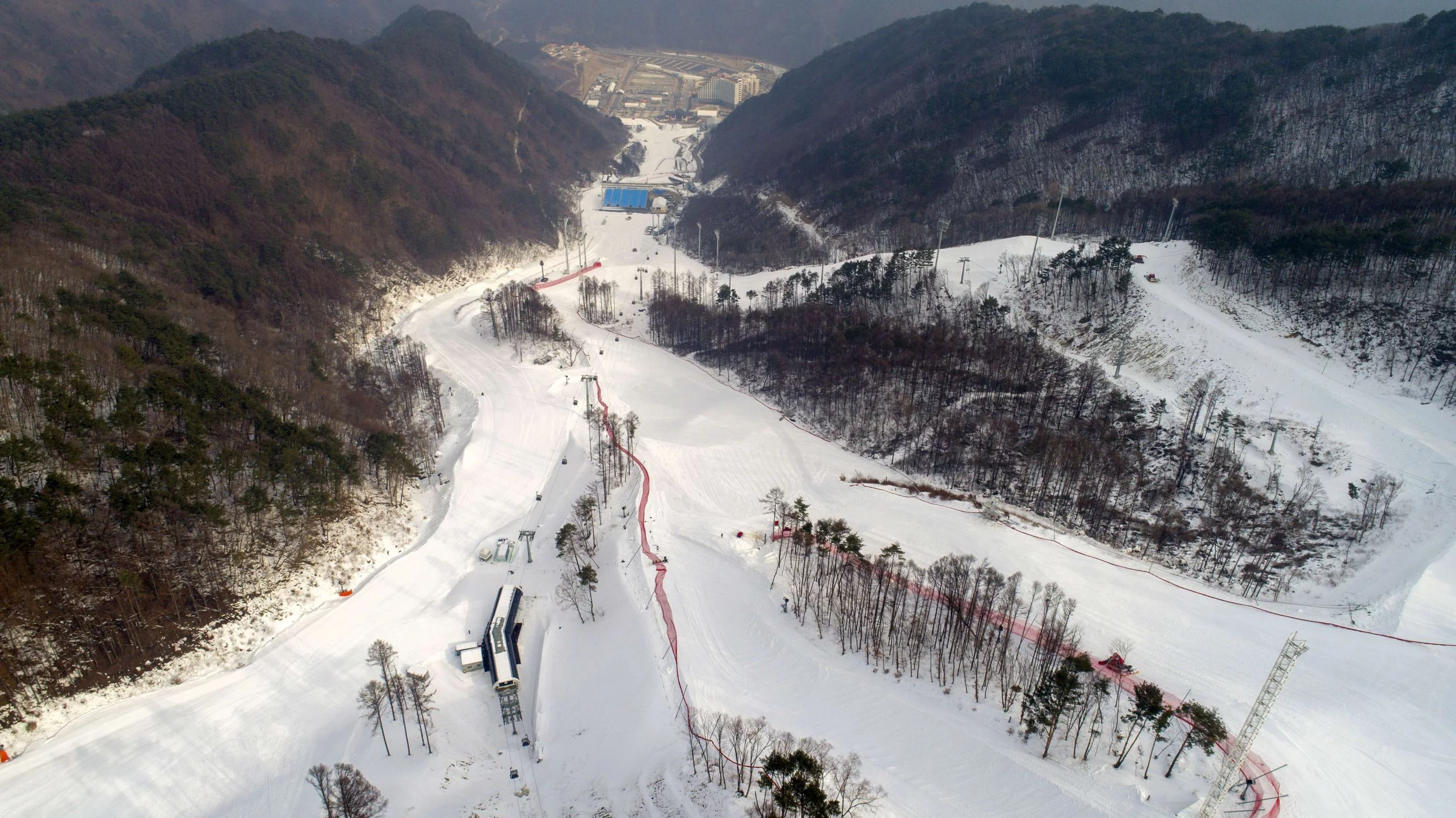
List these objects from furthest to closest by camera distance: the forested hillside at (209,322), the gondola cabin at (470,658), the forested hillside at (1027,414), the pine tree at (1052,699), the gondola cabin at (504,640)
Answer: the forested hillside at (1027,414) < the gondola cabin at (470,658) < the gondola cabin at (504,640) < the forested hillside at (209,322) < the pine tree at (1052,699)

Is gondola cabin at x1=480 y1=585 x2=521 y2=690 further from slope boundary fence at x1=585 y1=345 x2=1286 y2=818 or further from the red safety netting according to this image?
the red safety netting

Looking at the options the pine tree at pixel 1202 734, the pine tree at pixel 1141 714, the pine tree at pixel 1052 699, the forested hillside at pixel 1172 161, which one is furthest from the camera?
the forested hillside at pixel 1172 161

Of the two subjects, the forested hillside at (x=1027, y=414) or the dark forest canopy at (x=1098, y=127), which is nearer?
the forested hillside at (x=1027, y=414)

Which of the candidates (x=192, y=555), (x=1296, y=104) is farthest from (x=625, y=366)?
(x=1296, y=104)

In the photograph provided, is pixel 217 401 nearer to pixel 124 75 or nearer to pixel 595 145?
pixel 595 145

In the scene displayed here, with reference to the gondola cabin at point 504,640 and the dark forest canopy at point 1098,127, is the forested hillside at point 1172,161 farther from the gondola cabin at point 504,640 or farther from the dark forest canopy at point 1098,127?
the gondola cabin at point 504,640

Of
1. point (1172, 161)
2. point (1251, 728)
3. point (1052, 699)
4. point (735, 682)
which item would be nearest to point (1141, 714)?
point (1052, 699)

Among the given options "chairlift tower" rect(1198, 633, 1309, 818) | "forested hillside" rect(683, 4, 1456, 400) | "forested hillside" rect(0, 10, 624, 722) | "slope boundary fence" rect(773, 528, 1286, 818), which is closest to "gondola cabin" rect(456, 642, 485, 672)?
"forested hillside" rect(0, 10, 624, 722)

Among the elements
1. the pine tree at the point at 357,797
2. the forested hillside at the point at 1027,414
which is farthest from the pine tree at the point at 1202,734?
the pine tree at the point at 357,797
